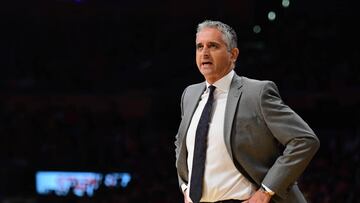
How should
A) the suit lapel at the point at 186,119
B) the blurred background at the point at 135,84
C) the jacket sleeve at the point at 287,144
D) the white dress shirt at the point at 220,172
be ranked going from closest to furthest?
the jacket sleeve at the point at 287,144 → the white dress shirt at the point at 220,172 → the suit lapel at the point at 186,119 → the blurred background at the point at 135,84

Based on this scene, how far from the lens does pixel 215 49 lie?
2.10 m

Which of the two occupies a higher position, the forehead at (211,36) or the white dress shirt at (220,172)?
the forehead at (211,36)

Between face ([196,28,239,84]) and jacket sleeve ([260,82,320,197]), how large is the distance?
0.21m

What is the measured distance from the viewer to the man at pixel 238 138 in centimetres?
196

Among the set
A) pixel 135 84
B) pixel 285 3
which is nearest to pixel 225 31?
pixel 285 3

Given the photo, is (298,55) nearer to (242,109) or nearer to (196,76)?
(196,76)

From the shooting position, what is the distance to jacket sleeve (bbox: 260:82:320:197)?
1949 millimetres

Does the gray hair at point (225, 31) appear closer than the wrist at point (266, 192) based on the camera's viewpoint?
No

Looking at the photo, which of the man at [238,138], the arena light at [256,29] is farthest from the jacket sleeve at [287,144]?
the arena light at [256,29]

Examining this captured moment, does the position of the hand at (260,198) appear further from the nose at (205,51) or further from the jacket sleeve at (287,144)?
the nose at (205,51)

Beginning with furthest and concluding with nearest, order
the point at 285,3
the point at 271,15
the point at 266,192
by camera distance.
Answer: the point at 285,3, the point at 271,15, the point at 266,192

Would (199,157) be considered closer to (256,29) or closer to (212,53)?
(212,53)

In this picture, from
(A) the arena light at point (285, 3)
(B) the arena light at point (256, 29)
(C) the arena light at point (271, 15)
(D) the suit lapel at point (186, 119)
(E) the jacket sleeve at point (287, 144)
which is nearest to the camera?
(E) the jacket sleeve at point (287, 144)

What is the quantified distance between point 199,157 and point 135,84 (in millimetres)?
5500
